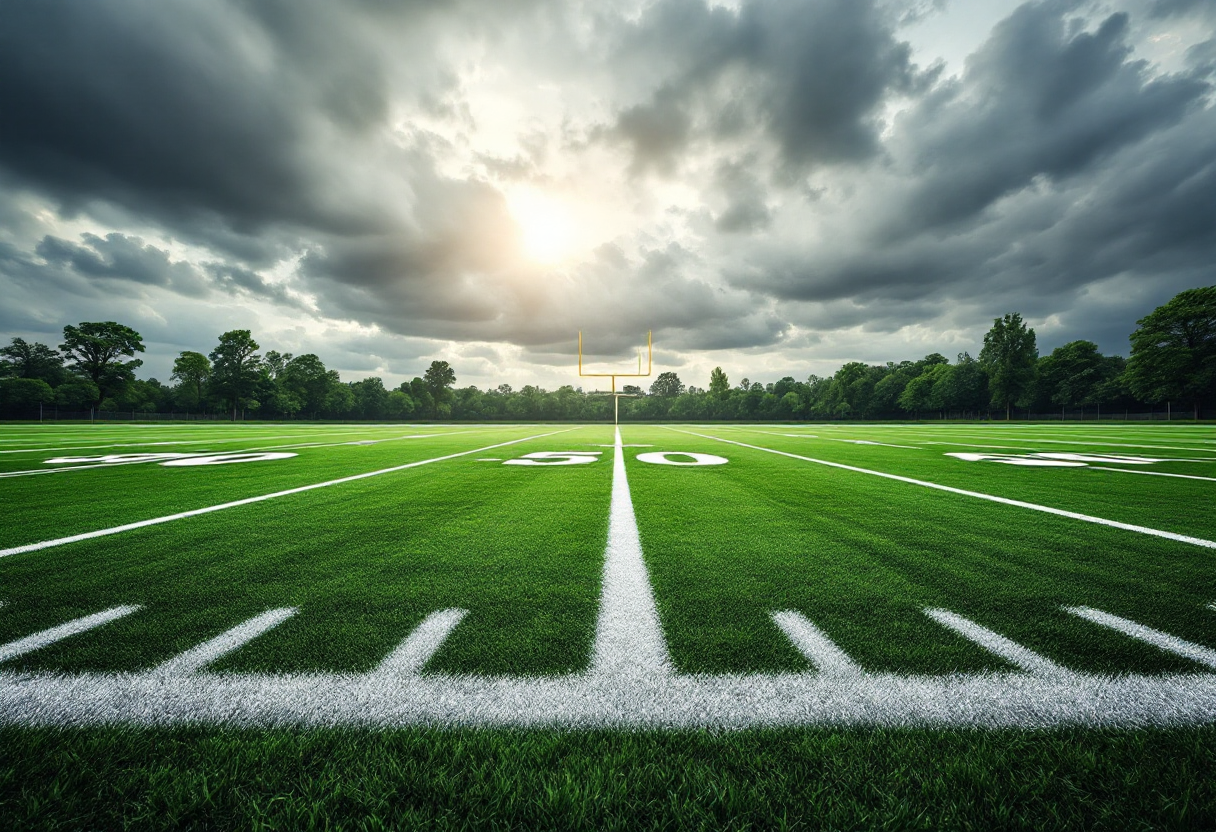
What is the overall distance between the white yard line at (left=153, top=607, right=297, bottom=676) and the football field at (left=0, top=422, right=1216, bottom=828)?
13 millimetres

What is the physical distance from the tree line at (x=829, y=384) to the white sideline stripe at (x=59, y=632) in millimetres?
74561

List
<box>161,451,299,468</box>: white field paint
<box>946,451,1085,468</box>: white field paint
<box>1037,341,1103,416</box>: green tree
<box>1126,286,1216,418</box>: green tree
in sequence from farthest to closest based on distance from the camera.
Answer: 1. <box>1037,341,1103,416</box>: green tree
2. <box>1126,286,1216,418</box>: green tree
3. <box>161,451,299,468</box>: white field paint
4. <box>946,451,1085,468</box>: white field paint

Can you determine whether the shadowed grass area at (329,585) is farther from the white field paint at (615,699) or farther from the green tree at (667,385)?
the green tree at (667,385)

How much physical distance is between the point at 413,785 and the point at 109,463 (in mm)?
11657

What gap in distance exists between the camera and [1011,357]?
213 ft

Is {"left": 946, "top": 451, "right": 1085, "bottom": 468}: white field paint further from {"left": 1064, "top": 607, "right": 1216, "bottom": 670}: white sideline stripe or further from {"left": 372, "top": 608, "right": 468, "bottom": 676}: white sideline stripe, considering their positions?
{"left": 372, "top": 608, "right": 468, "bottom": 676}: white sideline stripe

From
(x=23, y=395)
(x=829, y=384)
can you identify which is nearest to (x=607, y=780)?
(x=23, y=395)

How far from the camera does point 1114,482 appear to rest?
652cm

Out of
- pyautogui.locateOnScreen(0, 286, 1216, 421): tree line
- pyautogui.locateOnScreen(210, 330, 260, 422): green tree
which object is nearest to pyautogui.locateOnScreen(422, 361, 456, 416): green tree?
pyautogui.locateOnScreen(0, 286, 1216, 421): tree line

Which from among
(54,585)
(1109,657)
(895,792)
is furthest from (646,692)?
(54,585)

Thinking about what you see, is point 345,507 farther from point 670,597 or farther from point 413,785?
point 413,785

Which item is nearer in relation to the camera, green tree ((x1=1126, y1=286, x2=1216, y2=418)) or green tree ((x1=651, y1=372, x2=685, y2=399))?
green tree ((x1=1126, y1=286, x2=1216, y2=418))

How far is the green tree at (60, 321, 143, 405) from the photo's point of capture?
58906 mm

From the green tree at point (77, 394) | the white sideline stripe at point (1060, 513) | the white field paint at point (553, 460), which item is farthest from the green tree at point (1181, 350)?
the green tree at point (77, 394)
